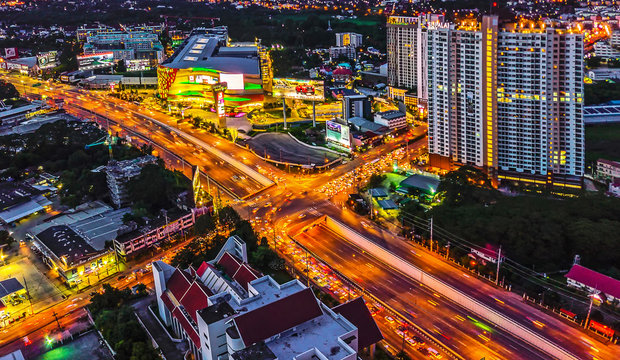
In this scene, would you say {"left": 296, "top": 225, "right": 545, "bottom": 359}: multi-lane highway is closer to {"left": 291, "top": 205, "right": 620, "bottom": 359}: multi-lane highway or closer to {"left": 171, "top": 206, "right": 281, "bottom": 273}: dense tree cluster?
{"left": 291, "top": 205, "right": 620, "bottom": 359}: multi-lane highway

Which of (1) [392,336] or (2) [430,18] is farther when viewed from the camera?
(2) [430,18]

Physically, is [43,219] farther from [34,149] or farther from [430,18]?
[430,18]

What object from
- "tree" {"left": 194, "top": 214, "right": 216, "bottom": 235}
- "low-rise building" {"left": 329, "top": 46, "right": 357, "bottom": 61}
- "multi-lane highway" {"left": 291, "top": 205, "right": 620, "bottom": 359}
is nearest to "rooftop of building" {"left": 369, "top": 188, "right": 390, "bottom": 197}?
"multi-lane highway" {"left": 291, "top": 205, "right": 620, "bottom": 359}

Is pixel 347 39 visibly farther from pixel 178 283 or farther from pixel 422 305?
pixel 178 283

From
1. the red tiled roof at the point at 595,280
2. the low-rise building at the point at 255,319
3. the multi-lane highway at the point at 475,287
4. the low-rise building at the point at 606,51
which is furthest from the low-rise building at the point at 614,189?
the low-rise building at the point at 606,51

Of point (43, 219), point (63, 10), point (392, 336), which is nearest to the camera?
point (392, 336)

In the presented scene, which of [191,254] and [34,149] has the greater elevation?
[34,149]

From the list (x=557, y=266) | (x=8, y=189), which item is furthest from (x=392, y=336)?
(x=8, y=189)
